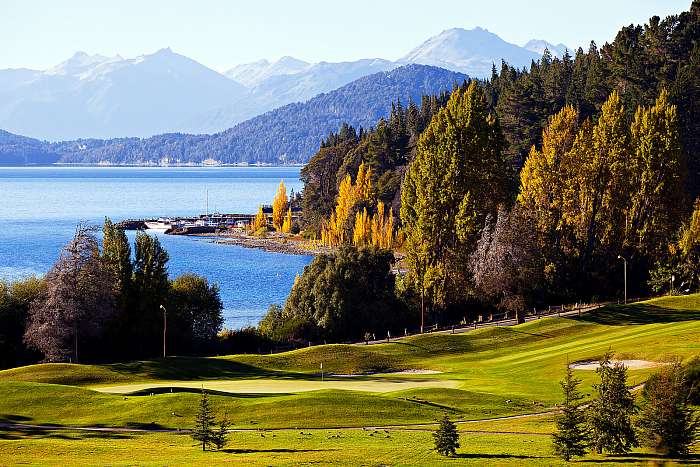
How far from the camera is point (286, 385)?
6316 centimetres

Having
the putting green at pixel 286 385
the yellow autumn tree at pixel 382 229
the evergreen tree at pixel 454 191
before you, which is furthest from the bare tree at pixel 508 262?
the yellow autumn tree at pixel 382 229

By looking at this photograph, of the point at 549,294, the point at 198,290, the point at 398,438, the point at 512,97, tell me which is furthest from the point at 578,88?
the point at 398,438

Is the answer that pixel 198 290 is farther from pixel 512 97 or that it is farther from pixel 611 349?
pixel 512 97

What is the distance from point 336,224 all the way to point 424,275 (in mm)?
75512

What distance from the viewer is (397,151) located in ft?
591

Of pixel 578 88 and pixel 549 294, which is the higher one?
pixel 578 88

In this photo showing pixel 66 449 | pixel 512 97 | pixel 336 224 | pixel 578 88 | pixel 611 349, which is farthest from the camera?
pixel 336 224

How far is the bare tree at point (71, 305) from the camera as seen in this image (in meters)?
75.7

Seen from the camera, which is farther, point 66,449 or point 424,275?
point 424,275

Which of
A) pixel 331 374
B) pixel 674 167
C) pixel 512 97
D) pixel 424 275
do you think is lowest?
pixel 331 374

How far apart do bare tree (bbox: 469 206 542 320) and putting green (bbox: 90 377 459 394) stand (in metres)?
26.0

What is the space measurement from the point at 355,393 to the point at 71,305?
3021 cm

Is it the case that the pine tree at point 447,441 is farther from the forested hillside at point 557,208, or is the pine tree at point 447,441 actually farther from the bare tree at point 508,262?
the forested hillside at point 557,208

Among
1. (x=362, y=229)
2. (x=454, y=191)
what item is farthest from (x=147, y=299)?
(x=362, y=229)
